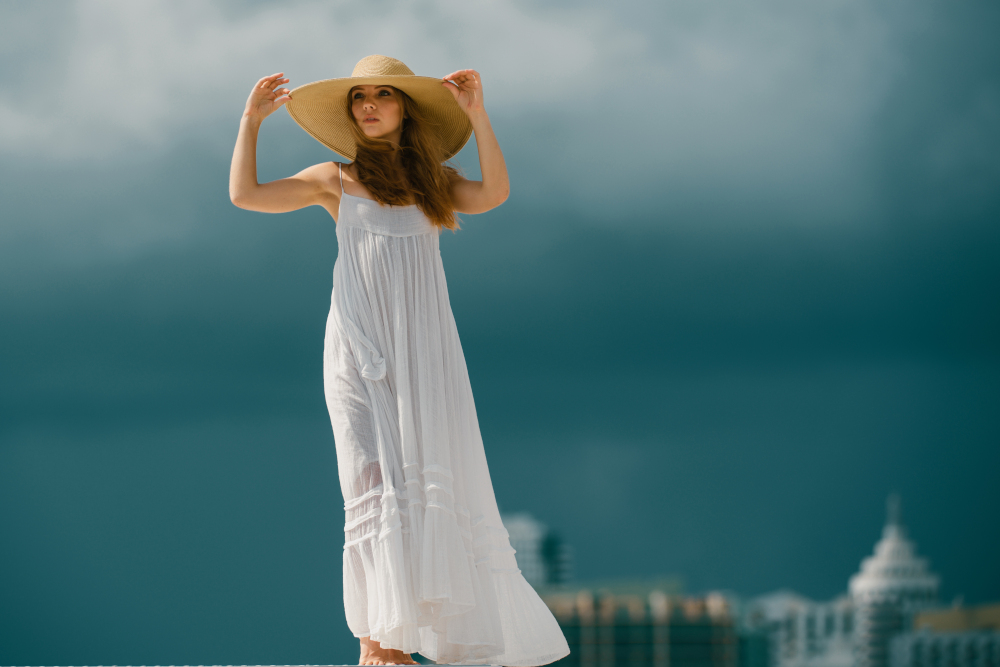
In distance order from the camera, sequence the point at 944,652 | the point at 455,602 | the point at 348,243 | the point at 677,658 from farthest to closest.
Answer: the point at 677,658 < the point at 944,652 < the point at 348,243 < the point at 455,602

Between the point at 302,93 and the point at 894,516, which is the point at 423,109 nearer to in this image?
the point at 302,93

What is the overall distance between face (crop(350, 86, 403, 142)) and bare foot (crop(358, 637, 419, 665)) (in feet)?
4.00

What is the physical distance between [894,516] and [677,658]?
1009 centimetres

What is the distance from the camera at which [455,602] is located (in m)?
2.25

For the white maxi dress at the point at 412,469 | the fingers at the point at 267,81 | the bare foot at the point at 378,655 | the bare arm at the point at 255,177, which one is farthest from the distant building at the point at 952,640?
the fingers at the point at 267,81

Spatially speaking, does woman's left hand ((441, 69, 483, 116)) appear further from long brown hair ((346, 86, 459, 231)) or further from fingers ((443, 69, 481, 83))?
long brown hair ((346, 86, 459, 231))

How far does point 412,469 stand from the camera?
2.31 m

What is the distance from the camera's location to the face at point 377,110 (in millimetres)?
2443

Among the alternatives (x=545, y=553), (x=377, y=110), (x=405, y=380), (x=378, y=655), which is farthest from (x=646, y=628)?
(x=377, y=110)

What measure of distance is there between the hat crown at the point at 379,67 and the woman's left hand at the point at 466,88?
118mm

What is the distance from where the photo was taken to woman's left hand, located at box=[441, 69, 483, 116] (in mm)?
2404

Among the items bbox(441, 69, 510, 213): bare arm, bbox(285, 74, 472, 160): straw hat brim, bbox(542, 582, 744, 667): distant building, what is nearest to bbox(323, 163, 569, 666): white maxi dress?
bbox(441, 69, 510, 213): bare arm

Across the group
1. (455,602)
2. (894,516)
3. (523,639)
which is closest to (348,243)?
(455,602)

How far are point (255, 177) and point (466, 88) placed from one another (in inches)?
21.9
